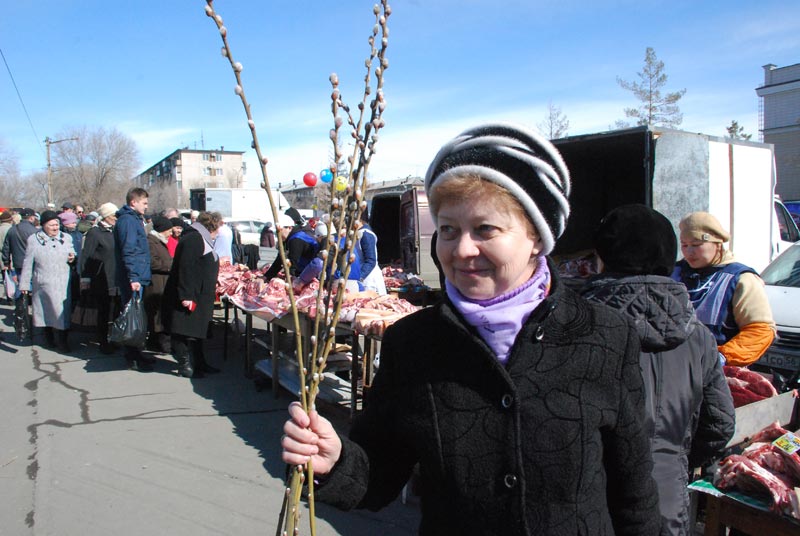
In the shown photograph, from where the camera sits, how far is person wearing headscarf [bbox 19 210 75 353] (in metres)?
8.55

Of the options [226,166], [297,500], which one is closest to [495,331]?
[297,500]

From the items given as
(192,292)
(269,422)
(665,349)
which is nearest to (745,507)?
(665,349)

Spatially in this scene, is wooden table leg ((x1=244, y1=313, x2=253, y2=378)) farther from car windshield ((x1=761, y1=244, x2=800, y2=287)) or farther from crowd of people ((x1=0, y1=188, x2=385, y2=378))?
car windshield ((x1=761, y1=244, x2=800, y2=287))

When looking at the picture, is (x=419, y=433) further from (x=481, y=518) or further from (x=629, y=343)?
(x=629, y=343)

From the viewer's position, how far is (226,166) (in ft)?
321

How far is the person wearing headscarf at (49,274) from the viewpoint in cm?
855

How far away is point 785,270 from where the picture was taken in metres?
6.46

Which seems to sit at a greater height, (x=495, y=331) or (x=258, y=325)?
(x=495, y=331)

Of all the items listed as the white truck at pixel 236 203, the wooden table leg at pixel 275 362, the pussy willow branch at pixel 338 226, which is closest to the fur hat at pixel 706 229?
the pussy willow branch at pixel 338 226

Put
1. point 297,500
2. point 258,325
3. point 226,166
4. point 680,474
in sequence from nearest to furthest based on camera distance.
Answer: point 297,500
point 680,474
point 258,325
point 226,166

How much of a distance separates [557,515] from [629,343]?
437 mm

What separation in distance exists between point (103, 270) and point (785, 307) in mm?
8409

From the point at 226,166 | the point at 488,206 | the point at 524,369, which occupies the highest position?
the point at 226,166

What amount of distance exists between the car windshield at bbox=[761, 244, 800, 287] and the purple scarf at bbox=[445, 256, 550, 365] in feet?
19.9
